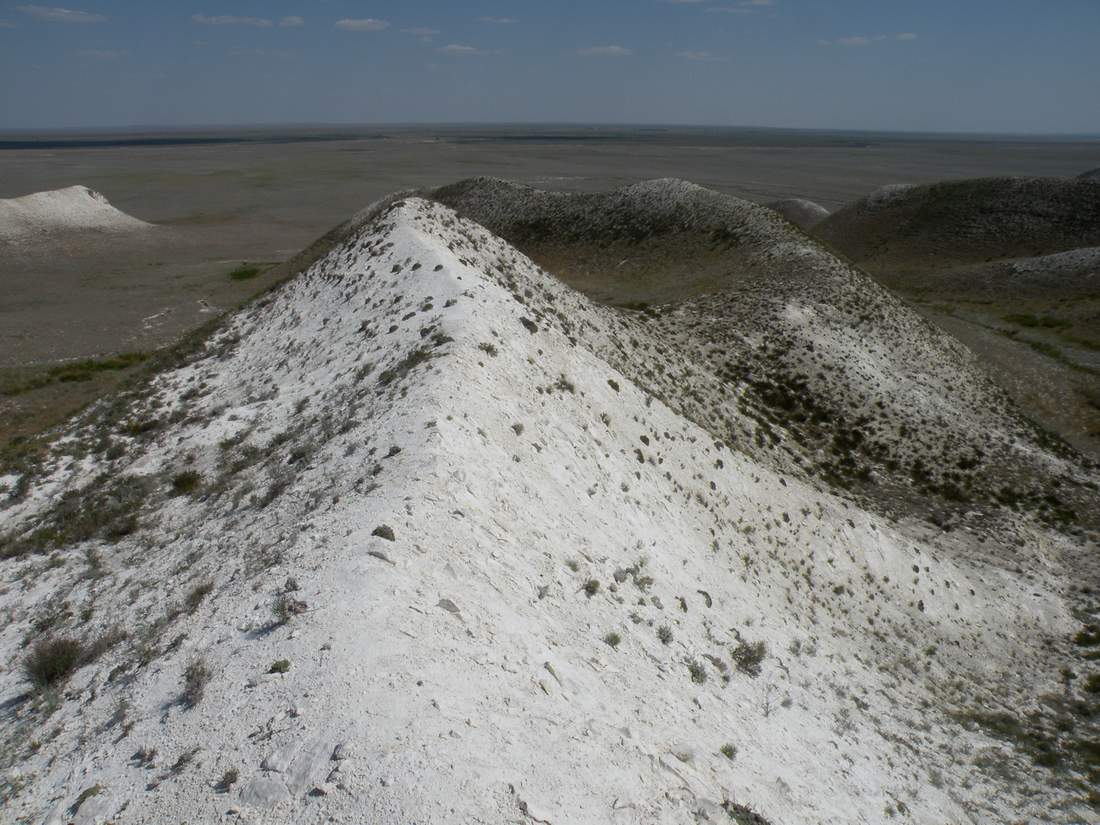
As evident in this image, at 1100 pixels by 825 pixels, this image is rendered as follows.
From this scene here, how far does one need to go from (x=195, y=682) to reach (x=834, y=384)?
88.7 feet

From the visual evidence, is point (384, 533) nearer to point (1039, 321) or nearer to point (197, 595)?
point (197, 595)

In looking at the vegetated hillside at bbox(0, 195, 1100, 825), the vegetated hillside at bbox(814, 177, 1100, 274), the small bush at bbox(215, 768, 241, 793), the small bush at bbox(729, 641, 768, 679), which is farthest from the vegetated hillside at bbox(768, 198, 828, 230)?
the small bush at bbox(215, 768, 241, 793)

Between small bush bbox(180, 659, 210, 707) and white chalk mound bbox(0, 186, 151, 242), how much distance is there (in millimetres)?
85617

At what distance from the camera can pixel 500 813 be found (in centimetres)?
636

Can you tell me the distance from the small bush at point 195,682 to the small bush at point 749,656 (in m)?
8.69

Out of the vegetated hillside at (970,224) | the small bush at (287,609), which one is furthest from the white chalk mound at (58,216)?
the small bush at (287,609)

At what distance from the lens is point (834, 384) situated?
95.2 ft

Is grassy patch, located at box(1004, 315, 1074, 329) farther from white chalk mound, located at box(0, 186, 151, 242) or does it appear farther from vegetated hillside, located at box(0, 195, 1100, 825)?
white chalk mound, located at box(0, 186, 151, 242)

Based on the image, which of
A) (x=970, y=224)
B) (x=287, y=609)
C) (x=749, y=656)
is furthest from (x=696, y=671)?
(x=970, y=224)

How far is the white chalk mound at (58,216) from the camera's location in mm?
74750

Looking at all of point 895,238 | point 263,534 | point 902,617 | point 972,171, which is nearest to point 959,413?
point 902,617

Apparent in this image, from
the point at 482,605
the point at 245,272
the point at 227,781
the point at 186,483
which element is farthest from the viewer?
the point at 245,272

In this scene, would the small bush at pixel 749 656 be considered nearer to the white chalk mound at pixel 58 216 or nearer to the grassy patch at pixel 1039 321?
the grassy patch at pixel 1039 321

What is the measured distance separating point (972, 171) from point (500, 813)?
22669 cm
